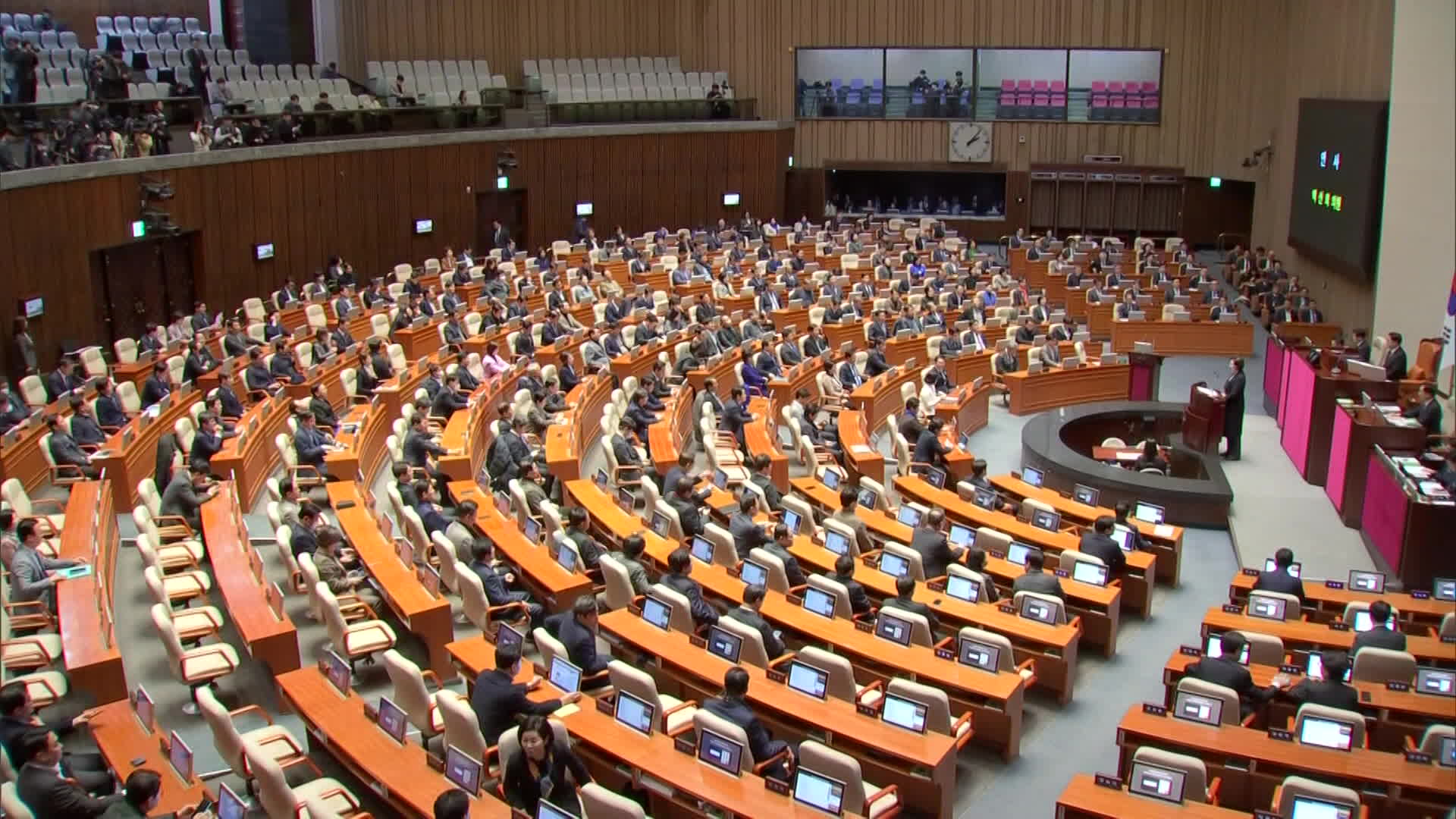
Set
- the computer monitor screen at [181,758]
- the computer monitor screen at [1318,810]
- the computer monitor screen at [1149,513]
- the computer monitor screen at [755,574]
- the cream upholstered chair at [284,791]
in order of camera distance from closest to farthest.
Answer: the computer monitor screen at [1318,810]
the cream upholstered chair at [284,791]
the computer monitor screen at [181,758]
the computer monitor screen at [755,574]
the computer monitor screen at [1149,513]

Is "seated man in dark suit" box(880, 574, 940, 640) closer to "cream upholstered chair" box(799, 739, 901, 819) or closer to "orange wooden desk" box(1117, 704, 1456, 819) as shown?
"orange wooden desk" box(1117, 704, 1456, 819)

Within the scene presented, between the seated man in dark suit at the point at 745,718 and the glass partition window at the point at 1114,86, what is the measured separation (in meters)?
27.8

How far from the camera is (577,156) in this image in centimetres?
2888

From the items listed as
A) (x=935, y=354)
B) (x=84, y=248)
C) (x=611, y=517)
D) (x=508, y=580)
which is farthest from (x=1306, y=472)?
(x=84, y=248)

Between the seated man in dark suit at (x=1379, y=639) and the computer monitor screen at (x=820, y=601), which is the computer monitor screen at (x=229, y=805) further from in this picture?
the seated man in dark suit at (x=1379, y=639)

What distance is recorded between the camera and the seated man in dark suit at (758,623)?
8734 millimetres

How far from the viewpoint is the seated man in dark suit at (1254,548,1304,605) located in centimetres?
991

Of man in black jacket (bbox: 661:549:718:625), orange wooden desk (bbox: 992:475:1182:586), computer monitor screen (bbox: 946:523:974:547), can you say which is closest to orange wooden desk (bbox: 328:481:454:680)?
man in black jacket (bbox: 661:549:718:625)

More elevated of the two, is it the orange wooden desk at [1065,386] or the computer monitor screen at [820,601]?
the computer monitor screen at [820,601]

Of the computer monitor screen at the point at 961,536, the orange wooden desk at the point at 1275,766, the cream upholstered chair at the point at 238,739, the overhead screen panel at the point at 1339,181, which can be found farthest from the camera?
the overhead screen panel at the point at 1339,181

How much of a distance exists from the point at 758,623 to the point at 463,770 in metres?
2.53

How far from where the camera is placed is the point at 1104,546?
424 inches

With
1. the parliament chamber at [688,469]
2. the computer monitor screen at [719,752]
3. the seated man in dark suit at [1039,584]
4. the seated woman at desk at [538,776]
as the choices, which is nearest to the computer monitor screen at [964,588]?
the parliament chamber at [688,469]

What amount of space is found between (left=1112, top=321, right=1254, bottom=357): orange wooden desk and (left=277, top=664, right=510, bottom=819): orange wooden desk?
16554 mm
